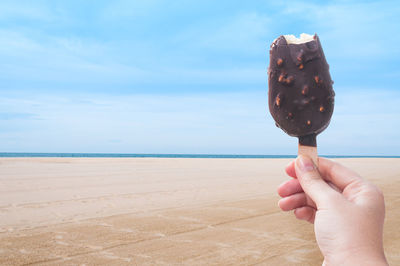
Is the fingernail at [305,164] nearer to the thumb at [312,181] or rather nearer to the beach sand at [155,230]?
the thumb at [312,181]

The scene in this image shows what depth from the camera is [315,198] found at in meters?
2.05

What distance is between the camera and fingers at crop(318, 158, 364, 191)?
212 centimetres

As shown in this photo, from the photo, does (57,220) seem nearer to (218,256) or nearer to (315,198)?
(218,256)

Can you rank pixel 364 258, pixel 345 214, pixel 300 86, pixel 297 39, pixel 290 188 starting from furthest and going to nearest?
pixel 290 188, pixel 297 39, pixel 300 86, pixel 345 214, pixel 364 258

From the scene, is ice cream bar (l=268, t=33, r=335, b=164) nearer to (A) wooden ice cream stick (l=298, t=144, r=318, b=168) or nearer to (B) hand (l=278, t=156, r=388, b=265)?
(A) wooden ice cream stick (l=298, t=144, r=318, b=168)

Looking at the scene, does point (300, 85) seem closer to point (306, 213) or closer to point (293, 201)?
point (293, 201)

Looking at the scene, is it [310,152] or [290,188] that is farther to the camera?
[290,188]

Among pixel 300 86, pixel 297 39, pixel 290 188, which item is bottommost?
pixel 290 188

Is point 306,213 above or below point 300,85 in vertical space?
below

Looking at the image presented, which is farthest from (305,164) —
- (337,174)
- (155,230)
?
(155,230)

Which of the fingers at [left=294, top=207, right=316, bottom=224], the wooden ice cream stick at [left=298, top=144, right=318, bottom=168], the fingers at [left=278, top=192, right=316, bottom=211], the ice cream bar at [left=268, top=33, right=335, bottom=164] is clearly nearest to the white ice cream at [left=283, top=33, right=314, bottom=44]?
the ice cream bar at [left=268, top=33, right=335, bottom=164]

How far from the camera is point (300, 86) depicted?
2078mm

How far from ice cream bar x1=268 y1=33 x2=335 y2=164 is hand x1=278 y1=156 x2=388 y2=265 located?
0.84ft

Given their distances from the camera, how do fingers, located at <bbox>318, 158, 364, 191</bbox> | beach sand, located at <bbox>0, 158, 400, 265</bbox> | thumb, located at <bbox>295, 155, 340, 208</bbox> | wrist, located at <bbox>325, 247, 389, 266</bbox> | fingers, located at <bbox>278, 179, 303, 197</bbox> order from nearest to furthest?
wrist, located at <bbox>325, 247, 389, 266</bbox>
thumb, located at <bbox>295, 155, 340, 208</bbox>
fingers, located at <bbox>318, 158, 364, 191</bbox>
fingers, located at <bbox>278, 179, 303, 197</bbox>
beach sand, located at <bbox>0, 158, 400, 265</bbox>
